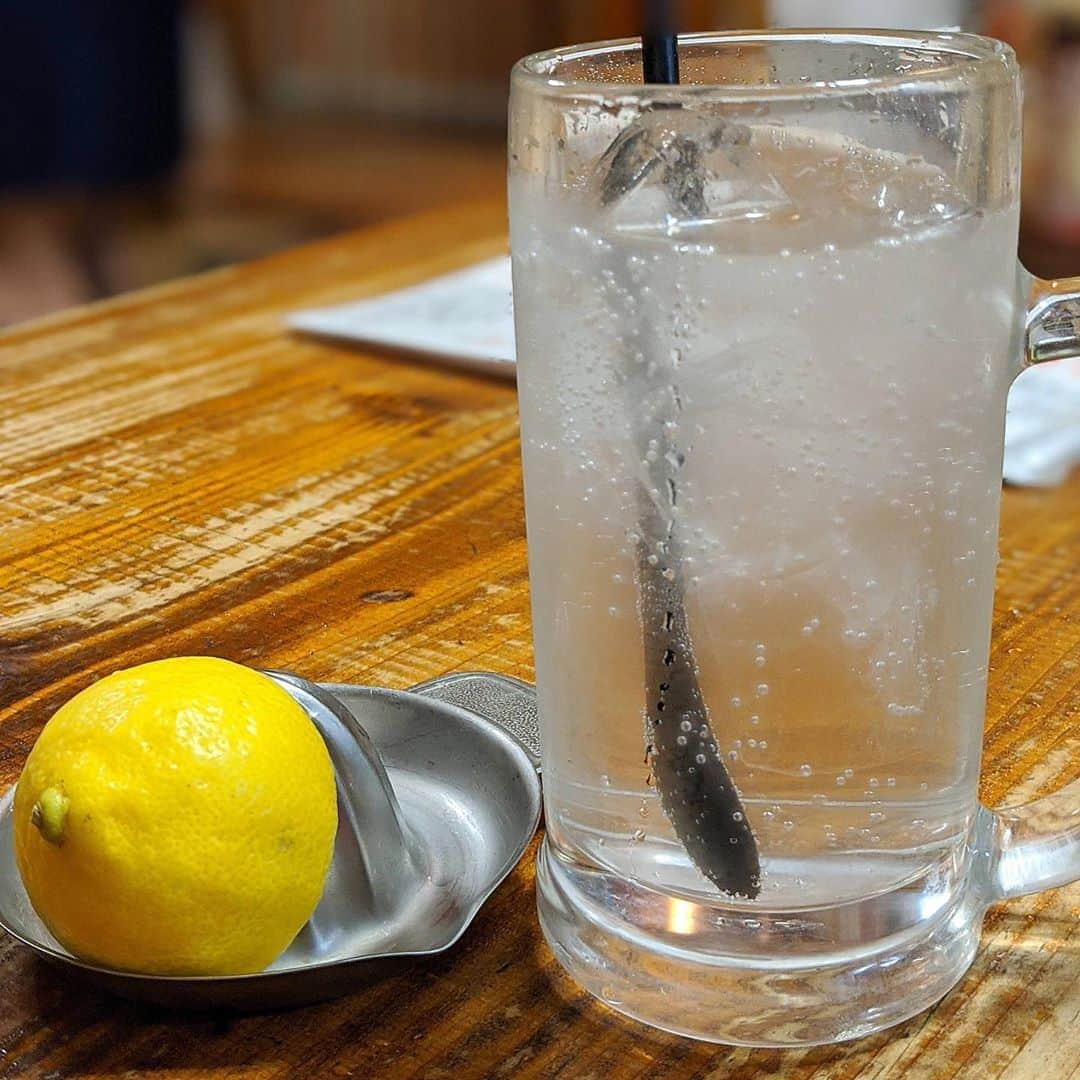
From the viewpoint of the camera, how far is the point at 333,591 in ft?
2.52

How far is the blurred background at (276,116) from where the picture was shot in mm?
2707

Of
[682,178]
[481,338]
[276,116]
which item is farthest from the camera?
[276,116]

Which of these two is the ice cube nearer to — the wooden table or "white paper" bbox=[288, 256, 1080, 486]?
the wooden table

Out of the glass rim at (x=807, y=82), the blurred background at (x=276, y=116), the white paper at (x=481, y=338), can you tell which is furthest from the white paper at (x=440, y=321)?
the glass rim at (x=807, y=82)

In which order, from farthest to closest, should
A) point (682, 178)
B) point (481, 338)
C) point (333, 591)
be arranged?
point (481, 338)
point (333, 591)
point (682, 178)

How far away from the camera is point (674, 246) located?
43 cm

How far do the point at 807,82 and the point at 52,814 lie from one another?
0.97ft

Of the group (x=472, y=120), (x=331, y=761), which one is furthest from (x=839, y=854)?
(x=472, y=120)

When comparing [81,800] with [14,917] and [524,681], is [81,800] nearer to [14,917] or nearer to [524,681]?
[14,917]

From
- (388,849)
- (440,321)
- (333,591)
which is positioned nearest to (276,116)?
(440,321)

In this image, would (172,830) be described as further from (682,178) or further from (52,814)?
(682,178)

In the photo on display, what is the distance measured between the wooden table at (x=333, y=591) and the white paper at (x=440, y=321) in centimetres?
2

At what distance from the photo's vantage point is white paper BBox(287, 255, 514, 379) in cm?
111

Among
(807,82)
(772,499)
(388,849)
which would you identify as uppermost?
(807,82)
